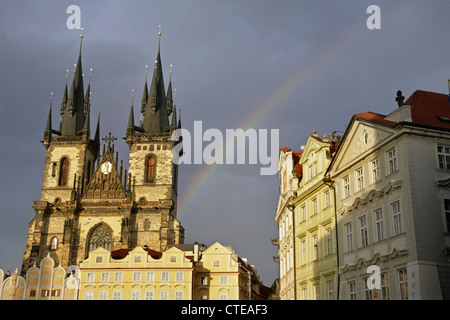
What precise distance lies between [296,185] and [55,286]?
44262mm

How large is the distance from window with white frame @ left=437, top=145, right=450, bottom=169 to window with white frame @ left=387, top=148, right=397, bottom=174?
1935 millimetres

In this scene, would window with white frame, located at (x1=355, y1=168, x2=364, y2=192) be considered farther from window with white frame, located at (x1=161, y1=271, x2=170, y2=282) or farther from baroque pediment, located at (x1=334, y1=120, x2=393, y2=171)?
window with white frame, located at (x1=161, y1=271, x2=170, y2=282)

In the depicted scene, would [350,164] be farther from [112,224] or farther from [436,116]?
[112,224]

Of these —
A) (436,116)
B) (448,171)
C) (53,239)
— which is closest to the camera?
(448,171)

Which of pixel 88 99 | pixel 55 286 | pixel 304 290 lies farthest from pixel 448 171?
pixel 88 99

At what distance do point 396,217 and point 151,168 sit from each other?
212 ft

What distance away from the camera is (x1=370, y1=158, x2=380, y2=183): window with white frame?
28094 mm

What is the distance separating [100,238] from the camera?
8269 centimetres

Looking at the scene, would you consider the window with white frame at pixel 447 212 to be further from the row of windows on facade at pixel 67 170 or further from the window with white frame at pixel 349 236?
the row of windows on facade at pixel 67 170

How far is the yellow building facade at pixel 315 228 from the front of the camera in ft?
105

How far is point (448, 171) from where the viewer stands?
2625cm

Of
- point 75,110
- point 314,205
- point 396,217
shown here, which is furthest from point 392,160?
point 75,110

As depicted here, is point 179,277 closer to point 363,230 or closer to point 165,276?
point 165,276

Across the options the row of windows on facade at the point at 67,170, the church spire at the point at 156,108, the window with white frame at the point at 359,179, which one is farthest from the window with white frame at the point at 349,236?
the church spire at the point at 156,108
